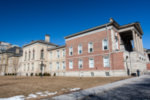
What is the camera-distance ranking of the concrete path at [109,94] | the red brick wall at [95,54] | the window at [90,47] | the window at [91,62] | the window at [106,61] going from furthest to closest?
the window at [90,47]
the window at [91,62]
the window at [106,61]
the red brick wall at [95,54]
the concrete path at [109,94]

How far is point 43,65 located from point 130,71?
1077 inches

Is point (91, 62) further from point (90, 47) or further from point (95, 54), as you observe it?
point (90, 47)

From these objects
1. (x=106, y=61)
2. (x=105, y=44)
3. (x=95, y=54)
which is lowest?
(x=106, y=61)

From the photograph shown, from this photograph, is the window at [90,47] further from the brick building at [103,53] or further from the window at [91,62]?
the window at [91,62]

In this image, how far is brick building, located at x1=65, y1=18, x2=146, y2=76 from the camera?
1967 centimetres

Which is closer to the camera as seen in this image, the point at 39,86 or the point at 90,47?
the point at 39,86

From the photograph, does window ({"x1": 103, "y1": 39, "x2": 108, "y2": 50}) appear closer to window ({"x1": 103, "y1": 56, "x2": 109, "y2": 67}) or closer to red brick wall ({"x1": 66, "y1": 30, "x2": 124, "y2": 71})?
red brick wall ({"x1": 66, "y1": 30, "x2": 124, "y2": 71})

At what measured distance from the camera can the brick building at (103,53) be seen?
1967 centimetres

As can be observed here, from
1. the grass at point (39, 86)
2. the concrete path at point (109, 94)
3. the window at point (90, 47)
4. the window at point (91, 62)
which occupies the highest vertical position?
the window at point (90, 47)

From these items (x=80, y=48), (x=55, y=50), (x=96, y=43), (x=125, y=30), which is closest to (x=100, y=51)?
(x=96, y=43)

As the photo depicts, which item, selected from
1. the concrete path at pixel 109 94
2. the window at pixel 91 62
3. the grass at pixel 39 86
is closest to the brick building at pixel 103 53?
the window at pixel 91 62

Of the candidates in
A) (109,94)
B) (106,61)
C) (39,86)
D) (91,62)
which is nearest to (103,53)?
(106,61)

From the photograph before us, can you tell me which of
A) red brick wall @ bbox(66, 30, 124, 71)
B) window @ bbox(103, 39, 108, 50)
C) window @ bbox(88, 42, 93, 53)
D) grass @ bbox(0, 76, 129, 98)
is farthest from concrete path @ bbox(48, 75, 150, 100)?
window @ bbox(88, 42, 93, 53)

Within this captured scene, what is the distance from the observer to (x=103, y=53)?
21828 millimetres
